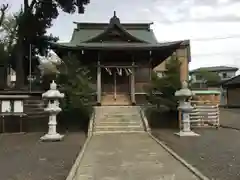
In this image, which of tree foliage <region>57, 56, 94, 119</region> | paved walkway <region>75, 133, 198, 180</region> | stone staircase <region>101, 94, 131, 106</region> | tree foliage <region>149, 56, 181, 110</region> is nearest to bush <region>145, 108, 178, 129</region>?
tree foliage <region>149, 56, 181, 110</region>

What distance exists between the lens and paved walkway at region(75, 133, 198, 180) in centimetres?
774

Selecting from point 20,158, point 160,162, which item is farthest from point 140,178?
point 20,158

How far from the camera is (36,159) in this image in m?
10.2

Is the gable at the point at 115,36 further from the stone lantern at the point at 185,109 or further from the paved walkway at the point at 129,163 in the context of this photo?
the paved walkway at the point at 129,163

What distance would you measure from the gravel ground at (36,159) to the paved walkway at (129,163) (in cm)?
50

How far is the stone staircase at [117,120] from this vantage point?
1783 cm

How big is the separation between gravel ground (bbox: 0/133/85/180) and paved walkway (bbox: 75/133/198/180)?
0.50m

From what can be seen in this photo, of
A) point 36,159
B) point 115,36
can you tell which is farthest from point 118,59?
point 36,159

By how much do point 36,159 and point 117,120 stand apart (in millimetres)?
9253

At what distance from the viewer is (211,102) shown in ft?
67.6

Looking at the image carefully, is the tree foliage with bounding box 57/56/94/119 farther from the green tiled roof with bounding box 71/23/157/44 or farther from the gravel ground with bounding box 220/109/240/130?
the green tiled roof with bounding box 71/23/157/44

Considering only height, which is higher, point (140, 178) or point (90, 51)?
point (90, 51)

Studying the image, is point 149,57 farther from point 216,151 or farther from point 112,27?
point 216,151

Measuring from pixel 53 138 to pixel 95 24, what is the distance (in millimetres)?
19676
